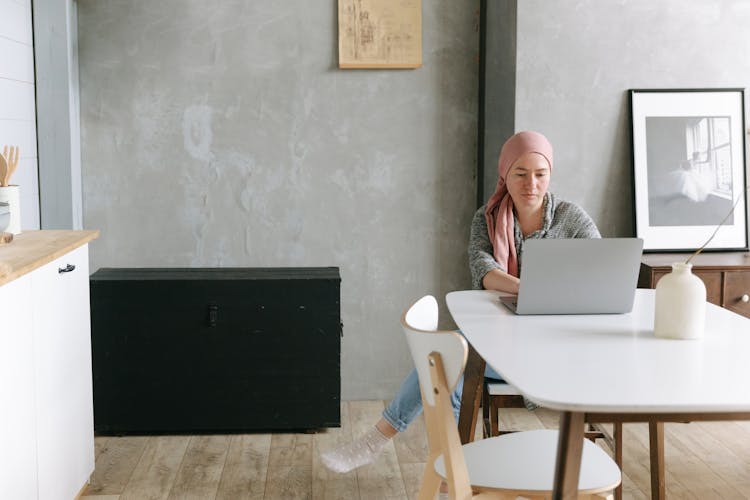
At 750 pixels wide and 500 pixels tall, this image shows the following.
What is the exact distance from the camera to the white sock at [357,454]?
337 centimetres

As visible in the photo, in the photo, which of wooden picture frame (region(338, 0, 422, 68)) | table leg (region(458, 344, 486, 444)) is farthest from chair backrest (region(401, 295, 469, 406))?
wooden picture frame (region(338, 0, 422, 68))

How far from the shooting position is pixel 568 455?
6.03 feet

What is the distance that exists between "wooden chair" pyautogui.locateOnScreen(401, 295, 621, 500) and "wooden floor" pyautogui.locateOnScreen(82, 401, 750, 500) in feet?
3.44

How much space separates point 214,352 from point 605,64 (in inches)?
87.6

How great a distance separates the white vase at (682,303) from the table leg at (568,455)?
0.62 m

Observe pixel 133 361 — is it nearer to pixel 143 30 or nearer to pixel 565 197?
pixel 143 30

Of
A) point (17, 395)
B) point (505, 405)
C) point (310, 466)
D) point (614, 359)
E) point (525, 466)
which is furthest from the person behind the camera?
point (310, 466)

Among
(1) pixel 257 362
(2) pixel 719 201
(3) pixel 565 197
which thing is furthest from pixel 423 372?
(2) pixel 719 201

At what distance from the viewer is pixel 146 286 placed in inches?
154

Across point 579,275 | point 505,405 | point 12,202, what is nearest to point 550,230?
point 505,405

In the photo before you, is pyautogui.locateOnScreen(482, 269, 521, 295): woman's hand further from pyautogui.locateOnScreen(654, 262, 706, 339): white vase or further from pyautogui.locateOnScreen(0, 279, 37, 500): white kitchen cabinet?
pyautogui.locateOnScreen(0, 279, 37, 500): white kitchen cabinet

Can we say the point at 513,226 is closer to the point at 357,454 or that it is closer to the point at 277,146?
the point at 357,454

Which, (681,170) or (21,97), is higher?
(21,97)

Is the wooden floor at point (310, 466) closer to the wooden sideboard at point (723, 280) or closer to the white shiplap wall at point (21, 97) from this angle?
the wooden sideboard at point (723, 280)
